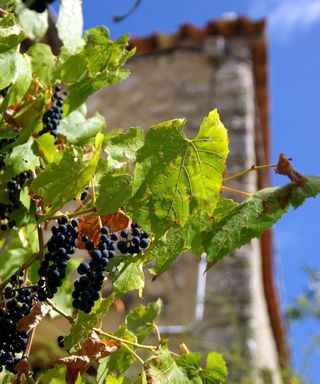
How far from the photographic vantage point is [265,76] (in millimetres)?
6316

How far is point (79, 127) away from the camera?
1.64 metres

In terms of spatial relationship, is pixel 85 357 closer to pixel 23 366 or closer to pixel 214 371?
pixel 23 366

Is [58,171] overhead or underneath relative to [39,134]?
underneath

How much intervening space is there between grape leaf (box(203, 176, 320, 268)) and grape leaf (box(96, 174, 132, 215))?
0.17m

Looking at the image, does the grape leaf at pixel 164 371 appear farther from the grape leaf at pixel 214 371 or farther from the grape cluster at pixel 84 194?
the grape cluster at pixel 84 194

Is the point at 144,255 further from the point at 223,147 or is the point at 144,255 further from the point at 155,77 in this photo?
the point at 155,77

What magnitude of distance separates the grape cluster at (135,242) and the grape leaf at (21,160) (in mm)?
249

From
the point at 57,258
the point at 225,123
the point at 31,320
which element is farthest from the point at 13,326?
the point at 225,123

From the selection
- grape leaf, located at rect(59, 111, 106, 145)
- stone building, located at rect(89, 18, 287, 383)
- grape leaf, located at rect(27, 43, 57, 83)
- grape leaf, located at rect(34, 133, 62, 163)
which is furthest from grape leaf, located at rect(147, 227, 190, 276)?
stone building, located at rect(89, 18, 287, 383)

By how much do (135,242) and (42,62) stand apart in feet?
1.80

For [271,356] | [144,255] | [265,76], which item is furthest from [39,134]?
[265,76]

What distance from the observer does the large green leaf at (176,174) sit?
1227 millimetres

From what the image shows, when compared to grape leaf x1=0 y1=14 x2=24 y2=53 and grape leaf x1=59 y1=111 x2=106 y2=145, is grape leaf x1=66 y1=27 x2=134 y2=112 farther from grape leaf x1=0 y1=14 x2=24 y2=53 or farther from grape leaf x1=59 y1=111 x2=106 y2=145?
grape leaf x1=0 y1=14 x2=24 y2=53

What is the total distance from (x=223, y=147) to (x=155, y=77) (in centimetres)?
507
